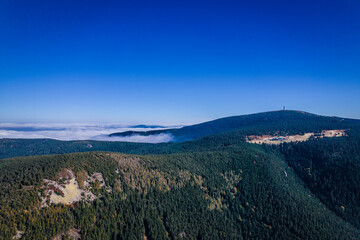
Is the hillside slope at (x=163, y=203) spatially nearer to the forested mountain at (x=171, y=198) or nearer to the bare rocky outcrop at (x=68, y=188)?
the forested mountain at (x=171, y=198)

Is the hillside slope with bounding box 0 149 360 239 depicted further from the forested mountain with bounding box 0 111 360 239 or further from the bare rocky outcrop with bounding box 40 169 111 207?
the bare rocky outcrop with bounding box 40 169 111 207

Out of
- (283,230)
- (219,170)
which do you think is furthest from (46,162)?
(283,230)

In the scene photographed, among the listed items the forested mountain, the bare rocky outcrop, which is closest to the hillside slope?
the forested mountain

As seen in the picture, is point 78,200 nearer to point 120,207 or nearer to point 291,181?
point 120,207

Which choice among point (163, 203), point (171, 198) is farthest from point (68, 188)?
point (171, 198)

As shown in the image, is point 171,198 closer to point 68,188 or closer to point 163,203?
point 163,203

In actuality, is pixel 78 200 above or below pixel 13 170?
below

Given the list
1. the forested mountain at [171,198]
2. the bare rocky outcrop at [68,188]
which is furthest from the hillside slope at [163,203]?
the bare rocky outcrop at [68,188]

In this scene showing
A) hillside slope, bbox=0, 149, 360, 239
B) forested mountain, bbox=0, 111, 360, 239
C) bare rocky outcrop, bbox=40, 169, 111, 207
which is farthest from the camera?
bare rocky outcrop, bbox=40, 169, 111, 207
